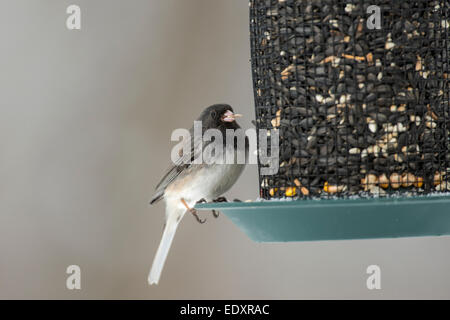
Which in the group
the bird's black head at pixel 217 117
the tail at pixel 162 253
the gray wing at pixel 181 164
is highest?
the bird's black head at pixel 217 117

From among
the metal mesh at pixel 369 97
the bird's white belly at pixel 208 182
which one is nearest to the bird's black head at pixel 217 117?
the bird's white belly at pixel 208 182

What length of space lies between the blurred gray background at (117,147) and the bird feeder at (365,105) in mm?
3555

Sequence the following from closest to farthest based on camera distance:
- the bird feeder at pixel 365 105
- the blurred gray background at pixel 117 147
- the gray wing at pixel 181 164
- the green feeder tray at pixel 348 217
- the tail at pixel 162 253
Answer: the green feeder tray at pixel 348 217 < the bird feeder at pixel 365 105 < the gray wing at pixel 181 164 < the tail at pixel 162 253 < the blurred gray background at pixel 117 147

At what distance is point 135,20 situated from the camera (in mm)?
7781

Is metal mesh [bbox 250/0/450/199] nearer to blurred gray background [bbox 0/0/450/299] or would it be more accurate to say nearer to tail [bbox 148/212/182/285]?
tail [bbox 148/212/182/285]

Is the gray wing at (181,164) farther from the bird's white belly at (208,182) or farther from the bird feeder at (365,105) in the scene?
the bird feeder at (365,105)

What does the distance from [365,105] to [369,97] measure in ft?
0.15

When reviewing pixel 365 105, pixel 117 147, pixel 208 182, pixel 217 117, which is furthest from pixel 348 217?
pixel 117 147

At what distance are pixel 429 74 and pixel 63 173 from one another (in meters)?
4.85

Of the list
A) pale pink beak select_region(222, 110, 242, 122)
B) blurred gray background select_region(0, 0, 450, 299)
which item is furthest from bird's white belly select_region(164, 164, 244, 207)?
blurred gray background select_region(0, 0, 450, 299)

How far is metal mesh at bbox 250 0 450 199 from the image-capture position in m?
3.66

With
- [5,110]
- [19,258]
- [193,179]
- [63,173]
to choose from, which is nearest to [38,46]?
[5,110]

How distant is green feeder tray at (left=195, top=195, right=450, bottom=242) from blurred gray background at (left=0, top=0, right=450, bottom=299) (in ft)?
12.4

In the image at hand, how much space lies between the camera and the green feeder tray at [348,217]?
11.0ft
